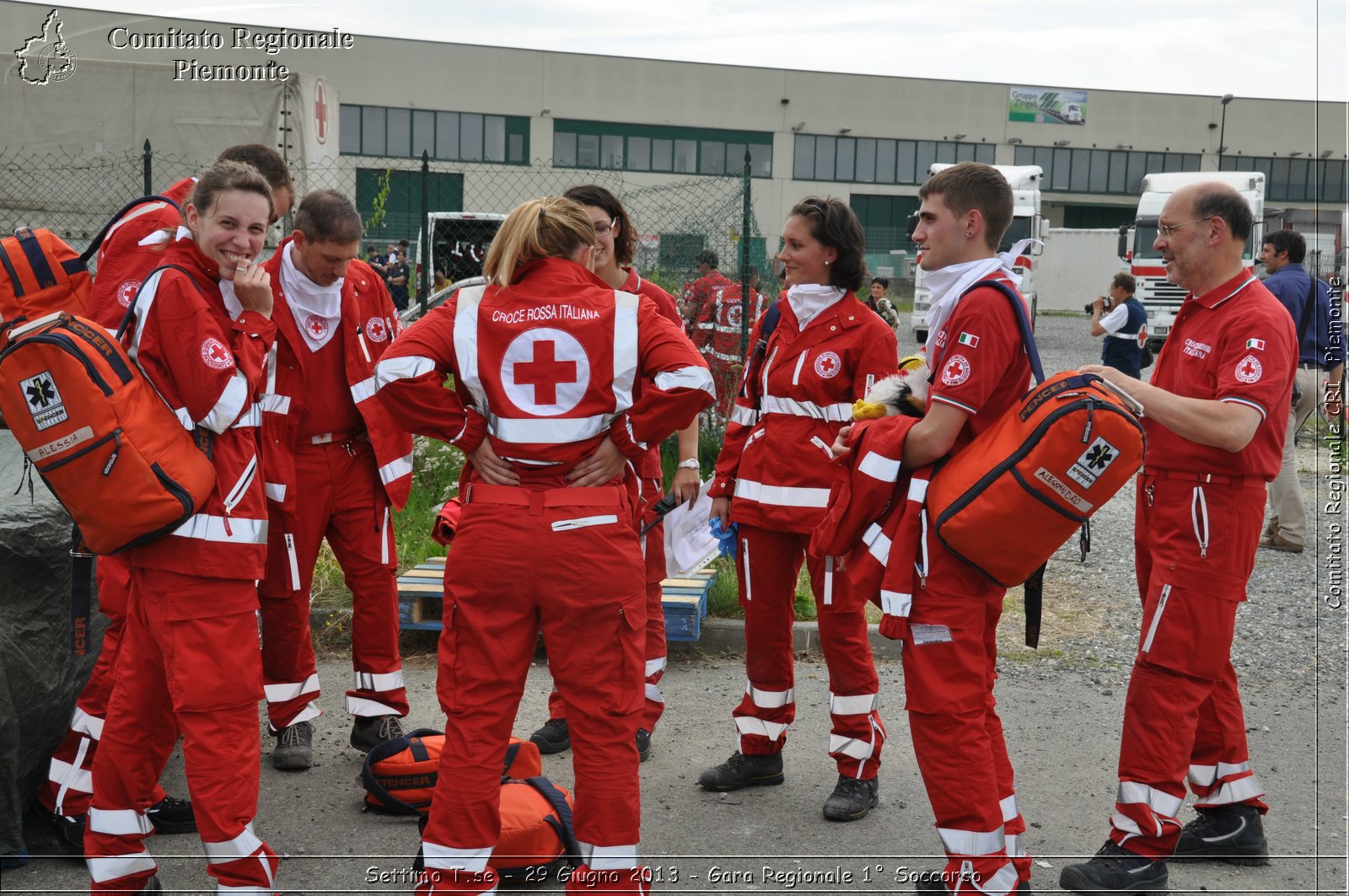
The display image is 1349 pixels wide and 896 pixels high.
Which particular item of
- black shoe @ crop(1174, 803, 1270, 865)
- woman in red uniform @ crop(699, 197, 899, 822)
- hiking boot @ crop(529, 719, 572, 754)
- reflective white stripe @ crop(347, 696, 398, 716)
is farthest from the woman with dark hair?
black shoe @ crop(1174, 803, 1270, 865)

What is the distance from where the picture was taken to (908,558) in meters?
3.38

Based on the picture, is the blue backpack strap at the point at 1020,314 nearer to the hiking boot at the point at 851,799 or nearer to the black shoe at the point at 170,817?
the hiking boot at the point at 851,799

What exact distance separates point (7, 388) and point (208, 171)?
0.90 meters

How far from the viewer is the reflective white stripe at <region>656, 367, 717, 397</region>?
10.7 ft

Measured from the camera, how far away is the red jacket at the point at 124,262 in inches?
153

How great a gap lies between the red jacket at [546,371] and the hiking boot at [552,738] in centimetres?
209

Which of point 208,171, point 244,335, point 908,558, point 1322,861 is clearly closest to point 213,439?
point 244,335

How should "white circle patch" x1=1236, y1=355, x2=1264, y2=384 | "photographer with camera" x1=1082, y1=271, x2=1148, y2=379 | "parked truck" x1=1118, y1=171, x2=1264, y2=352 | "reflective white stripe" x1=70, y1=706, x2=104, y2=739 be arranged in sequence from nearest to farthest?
"white circle patch" x1=1236, y1=355, x2=1264, y2=384 → "reflective white stripe" x1=70, y1=706, x2=104, y2=739 → "photographer with camera" x1=1082, y1=271, x2=1148, y2=379 → "parked truck" x1=1118, y1=171, x2=1264, y2=352

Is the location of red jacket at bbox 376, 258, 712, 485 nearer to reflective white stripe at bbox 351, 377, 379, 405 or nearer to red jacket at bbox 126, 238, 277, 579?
red jacket at bbox 126, 238, 277, 579

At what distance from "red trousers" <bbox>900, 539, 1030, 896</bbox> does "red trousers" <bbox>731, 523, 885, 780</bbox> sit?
3.01 feet

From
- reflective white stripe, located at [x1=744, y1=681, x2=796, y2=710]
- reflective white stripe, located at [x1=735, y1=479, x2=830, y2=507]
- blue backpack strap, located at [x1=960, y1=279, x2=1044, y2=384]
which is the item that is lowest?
reflective white stripe, located at [x1=744, y1=681, x2=796, y2=710]

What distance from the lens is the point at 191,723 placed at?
3.24 metres

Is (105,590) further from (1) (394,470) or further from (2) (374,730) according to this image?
(2) (374,730)

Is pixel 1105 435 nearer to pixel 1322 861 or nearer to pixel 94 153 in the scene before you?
pixel 1322 861
